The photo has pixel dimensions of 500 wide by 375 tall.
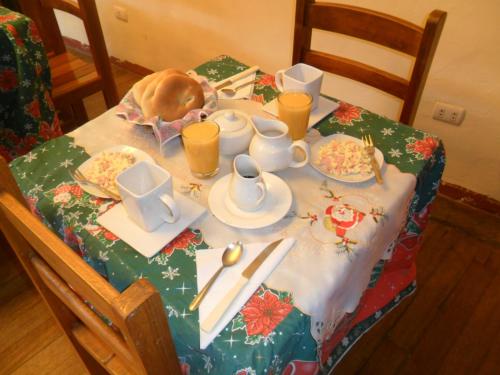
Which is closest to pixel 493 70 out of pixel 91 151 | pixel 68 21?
pixel 91 151

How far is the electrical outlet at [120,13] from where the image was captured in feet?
9.07

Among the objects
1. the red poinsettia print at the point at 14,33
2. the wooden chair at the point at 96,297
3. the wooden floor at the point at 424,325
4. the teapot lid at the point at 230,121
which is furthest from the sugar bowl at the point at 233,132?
the red poinsettia print at the point at 14,33

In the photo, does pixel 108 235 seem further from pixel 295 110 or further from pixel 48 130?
pixel 48 130

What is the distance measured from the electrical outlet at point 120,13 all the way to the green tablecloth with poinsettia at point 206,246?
178 cm

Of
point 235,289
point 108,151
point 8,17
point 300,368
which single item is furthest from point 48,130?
point 300,368

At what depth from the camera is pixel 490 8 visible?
4.75 ft

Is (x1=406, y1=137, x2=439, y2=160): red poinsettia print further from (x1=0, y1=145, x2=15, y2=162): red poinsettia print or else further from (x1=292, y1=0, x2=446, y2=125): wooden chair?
(x1=0, y1=145, x2=15, y2=162): red poinsettia print

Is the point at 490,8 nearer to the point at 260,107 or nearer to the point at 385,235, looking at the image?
the point at 260,107

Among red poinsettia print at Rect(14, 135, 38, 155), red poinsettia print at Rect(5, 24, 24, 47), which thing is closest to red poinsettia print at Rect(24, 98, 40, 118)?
red poinsettia print at Rect(14, 135, 38, 155)

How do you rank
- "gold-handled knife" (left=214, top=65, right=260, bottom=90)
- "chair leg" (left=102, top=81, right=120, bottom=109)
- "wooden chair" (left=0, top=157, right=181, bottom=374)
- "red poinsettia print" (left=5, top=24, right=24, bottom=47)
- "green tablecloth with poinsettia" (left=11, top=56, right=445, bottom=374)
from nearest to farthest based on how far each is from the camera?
"wooden chair" (left=0, top=157, right=181, bottom=374) → "green tablecloth with poinsettia" (left=11, top=56, right=445, bottom=374) → "gold-handled knife" (left=214, top=65, right=260, bottom=90) → "red poinsettia print" (left=5, top=24, right=24, bottom=47) → "chair leg" (left=102, top=81, right=120, bottom=109)

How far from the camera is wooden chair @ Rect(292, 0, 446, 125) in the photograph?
43.5 inches

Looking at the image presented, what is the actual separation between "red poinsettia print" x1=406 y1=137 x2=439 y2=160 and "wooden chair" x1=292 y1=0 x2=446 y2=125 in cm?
20

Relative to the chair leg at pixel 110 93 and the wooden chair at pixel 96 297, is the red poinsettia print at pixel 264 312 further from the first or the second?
the chair leg at pixel 110 93

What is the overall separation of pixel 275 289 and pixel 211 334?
136 millimetres
